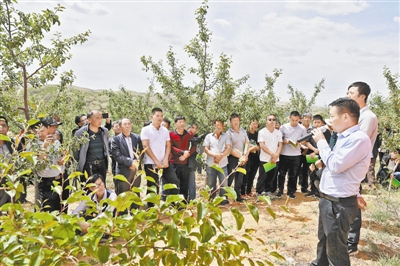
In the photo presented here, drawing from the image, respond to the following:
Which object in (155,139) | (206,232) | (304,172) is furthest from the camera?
(304,172)

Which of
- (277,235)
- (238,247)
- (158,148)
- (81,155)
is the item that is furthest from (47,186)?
(238,247)

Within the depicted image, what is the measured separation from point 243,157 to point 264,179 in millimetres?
6069

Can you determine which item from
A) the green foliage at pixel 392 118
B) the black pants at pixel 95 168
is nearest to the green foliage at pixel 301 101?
the green foliage at pixel 392 118

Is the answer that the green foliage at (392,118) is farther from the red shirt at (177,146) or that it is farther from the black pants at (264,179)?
the red shirt at (177,146)

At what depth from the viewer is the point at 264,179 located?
7.34 meters

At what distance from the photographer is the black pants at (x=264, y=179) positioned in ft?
23.9

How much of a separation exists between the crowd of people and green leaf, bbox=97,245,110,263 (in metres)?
0.43

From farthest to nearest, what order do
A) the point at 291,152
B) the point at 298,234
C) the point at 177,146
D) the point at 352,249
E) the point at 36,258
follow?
the point at 291,152, the point at 177,146, the point at 298,234, the point at 352,249, the point at 36,258

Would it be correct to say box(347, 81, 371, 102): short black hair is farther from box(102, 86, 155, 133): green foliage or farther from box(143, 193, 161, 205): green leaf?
box(102, 86, 155, 133): green foliage

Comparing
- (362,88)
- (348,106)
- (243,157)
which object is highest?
(362,88)

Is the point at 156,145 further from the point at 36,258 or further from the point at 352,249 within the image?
the point at 36,258

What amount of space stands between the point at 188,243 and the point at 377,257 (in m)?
4.15

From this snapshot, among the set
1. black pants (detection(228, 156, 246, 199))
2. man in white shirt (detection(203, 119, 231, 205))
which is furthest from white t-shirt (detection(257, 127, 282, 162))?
man in white shirt (detection(203, 119, 231, 205))

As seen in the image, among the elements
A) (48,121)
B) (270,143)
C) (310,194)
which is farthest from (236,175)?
(48,121)
